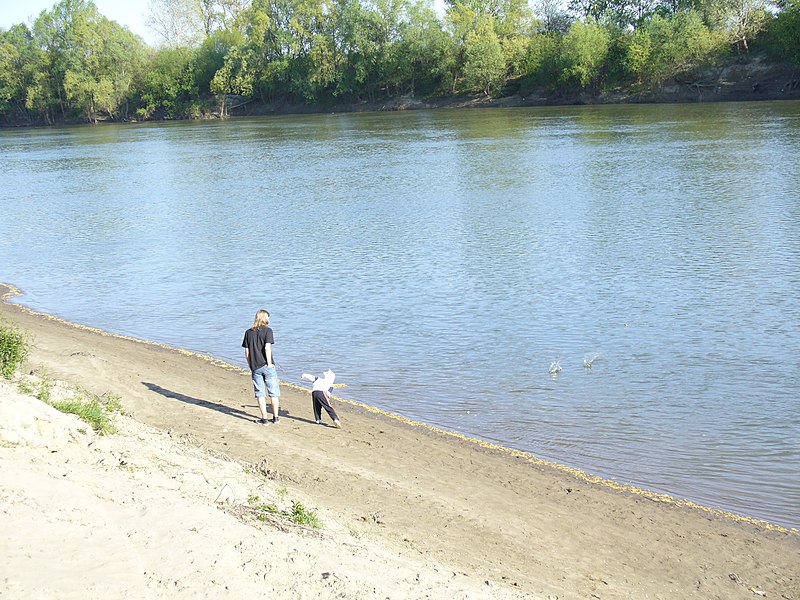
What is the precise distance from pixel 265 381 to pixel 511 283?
9753 millimetres

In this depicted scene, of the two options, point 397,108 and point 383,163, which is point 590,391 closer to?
point 383,163

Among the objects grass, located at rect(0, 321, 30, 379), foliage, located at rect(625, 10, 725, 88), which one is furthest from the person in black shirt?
foliage, located at rect(625, 10, 725, 88)

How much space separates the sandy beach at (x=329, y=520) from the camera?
6.08m

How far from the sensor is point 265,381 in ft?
38.0

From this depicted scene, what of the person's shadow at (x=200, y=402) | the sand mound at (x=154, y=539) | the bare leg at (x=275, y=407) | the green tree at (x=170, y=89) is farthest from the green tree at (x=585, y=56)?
the sand mound at (x=154, y=539)

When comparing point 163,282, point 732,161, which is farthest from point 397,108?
point 163,282

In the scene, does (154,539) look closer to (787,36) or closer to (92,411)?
(92,411)

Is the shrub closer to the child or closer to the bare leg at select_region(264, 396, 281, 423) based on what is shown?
the bare leg at select_region(264, 396, 281, 423)

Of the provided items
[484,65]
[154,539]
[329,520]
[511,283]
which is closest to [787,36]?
[484,65]

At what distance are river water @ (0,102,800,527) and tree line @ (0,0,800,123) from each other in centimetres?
4646

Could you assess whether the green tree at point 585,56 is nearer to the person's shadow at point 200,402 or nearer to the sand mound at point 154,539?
the person's shadow at point 200,402

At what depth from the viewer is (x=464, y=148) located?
5178 centimetres

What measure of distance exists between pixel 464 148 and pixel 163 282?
3262 centimetres

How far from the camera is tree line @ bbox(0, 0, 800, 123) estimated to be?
87875mm
